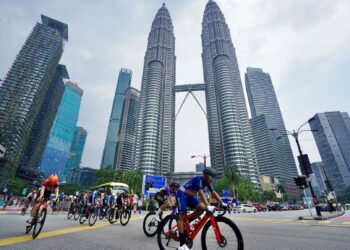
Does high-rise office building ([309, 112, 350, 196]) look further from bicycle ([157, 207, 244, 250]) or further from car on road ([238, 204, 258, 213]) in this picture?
bicycle ([157, 207, 244, 250])

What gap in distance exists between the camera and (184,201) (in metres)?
4.51

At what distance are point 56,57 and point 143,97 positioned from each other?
7477cm

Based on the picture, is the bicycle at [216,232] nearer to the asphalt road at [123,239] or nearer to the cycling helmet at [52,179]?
the asphalt road at [123,239]

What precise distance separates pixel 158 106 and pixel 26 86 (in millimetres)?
93952

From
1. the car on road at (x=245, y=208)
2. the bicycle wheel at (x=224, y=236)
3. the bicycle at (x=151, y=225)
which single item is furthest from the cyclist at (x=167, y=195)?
the car on road at (x=245, y=208)

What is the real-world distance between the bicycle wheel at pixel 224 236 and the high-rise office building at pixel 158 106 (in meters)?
140

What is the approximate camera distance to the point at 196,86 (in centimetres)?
18925

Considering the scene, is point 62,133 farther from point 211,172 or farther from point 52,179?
point 211,172

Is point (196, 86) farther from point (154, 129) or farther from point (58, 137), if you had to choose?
point (58, 137)

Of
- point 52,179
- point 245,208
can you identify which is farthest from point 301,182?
point 245,208

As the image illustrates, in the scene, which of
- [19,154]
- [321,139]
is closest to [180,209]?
[19,154]

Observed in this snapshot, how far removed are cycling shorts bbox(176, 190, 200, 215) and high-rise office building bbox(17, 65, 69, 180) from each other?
449 feet

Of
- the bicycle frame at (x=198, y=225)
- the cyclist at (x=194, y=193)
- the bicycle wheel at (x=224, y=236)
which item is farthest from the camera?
the cyclist at (x=194, y=193)

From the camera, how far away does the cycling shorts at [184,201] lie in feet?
14.5
